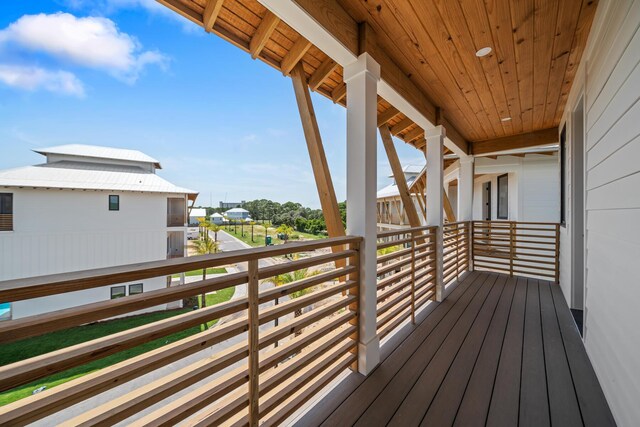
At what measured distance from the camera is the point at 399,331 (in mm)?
2412

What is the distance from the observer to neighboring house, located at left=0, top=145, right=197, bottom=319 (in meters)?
3.66

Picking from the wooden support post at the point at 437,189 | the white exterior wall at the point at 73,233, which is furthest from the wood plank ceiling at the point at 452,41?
the white exterior wall at the point at 73,233

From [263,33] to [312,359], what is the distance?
2.19 metres

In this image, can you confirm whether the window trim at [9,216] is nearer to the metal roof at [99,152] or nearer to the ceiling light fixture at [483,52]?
the metal roof at [99,152]

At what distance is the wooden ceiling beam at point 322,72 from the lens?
7.30 feet

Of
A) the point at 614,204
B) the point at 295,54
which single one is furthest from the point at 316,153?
the point at 614,204

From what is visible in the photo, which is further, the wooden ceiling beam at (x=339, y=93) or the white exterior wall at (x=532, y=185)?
the white exterior wall at (x=532, y=185)

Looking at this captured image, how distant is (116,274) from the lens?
806mm

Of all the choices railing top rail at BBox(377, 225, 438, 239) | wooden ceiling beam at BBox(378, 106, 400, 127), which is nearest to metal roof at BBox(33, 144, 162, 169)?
wooden ceiling beam at BBox(378, 106, 400, 127)

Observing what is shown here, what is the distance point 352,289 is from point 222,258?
107 cm

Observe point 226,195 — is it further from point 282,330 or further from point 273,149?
point 282,330

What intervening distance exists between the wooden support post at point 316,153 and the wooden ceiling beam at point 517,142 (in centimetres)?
377

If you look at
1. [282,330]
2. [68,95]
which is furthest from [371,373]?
[68,95]

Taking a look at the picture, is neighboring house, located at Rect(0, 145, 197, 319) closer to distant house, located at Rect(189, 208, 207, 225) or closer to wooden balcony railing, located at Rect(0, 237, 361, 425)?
wooden balcony railing, located at Rect(0, 237, 361, 425)
